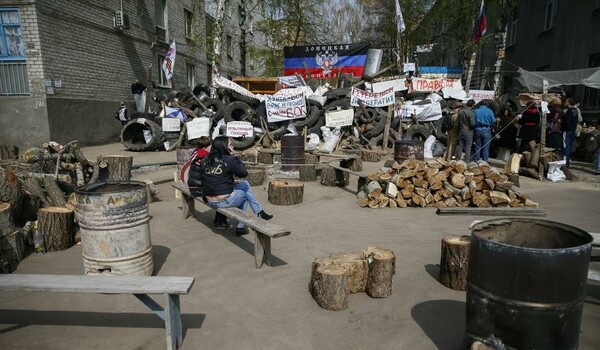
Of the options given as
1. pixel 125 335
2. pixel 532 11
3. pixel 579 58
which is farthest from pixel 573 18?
pixel 125 335

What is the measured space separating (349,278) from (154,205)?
16.2 feet

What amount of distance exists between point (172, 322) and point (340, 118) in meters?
12.9

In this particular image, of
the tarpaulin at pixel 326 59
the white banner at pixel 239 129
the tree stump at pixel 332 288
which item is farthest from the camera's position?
the tarpaulin at pixel 326 59

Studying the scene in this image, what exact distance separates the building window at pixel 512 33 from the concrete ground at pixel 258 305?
789 inches

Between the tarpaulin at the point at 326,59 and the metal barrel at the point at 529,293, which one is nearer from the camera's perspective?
the metal barrel at the point at 529,293

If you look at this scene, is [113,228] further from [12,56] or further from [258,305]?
[12,56]

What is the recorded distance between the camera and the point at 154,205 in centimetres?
746

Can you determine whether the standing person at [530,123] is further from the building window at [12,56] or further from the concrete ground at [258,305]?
the building window at [12,56]

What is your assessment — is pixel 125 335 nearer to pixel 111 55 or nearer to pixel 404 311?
pixel 404 311

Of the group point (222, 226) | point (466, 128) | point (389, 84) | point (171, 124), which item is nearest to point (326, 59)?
point (389, 84)

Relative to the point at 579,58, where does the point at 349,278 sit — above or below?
below

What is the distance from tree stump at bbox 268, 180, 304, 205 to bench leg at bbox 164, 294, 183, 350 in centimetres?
442

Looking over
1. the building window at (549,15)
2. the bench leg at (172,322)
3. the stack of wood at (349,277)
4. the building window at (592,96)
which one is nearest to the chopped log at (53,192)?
the bench leg at (172,322)

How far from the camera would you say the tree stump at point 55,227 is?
5.01 m
